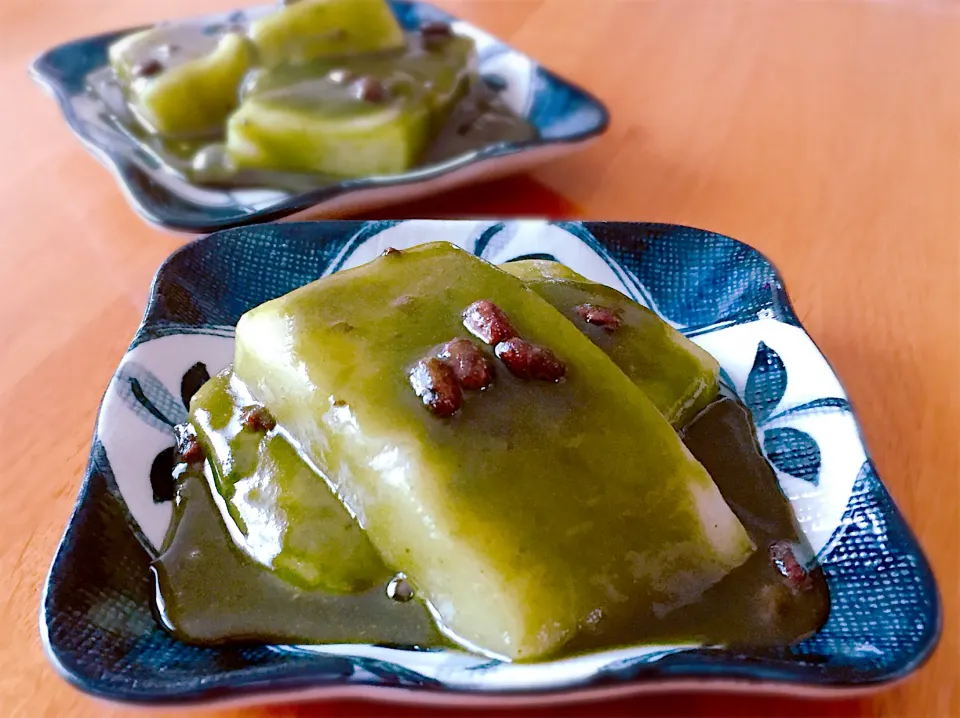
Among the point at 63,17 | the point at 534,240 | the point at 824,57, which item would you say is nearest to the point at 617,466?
the point at 534,240

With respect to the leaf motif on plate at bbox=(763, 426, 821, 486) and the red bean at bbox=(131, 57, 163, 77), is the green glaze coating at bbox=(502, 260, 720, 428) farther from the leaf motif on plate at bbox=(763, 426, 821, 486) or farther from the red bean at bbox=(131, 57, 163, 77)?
the red bean at bbox=(131, 57, 163, 77)

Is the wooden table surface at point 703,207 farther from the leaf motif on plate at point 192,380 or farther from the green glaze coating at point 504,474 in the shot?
the leaf motif on plate at point 192,380

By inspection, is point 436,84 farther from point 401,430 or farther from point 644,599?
point 644,599

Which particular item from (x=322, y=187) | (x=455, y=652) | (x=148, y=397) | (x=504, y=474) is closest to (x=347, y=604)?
(x=455, y=652)

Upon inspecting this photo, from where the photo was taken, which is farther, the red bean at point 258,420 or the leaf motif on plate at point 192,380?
the leaf motif on plate at point 192,380

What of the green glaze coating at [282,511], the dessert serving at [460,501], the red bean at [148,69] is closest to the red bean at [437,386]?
A: the dessert serving at [460,501]
